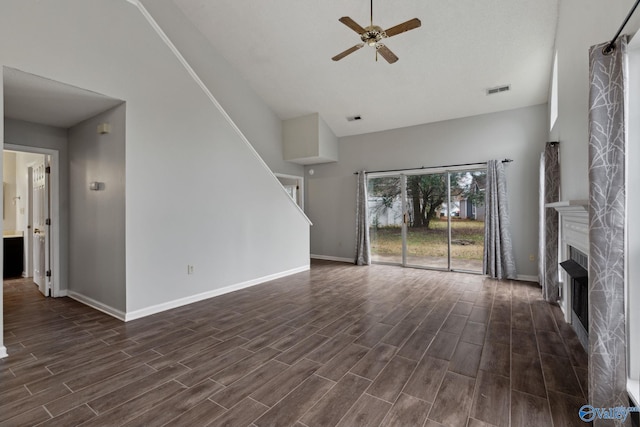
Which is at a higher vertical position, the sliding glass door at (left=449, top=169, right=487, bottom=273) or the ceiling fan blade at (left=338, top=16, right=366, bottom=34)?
the ceiling fan blade at (left=338, top=16, right=366, bottom=34)

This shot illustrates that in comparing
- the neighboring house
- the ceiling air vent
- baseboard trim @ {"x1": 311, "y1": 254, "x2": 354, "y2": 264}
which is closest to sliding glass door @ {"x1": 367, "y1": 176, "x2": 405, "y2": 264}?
baseboard trim @ {"x1": 311, "y1": 254, "x2": 354, "y2": 264}

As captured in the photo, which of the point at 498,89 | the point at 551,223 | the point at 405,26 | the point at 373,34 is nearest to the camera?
the point at 405,26

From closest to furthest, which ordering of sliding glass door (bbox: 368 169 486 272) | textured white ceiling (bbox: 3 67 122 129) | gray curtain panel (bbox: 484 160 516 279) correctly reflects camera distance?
textured white ceiling (bbox: 3 67 122 129)
gray curtain panel (bbox: 484 160 516 279)
sliding glass door (bbox: 368 169 486 272)

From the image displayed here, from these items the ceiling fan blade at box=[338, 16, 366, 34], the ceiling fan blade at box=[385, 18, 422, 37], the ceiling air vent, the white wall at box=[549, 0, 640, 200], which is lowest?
the white wall at box=[549, 0, 640, 200]

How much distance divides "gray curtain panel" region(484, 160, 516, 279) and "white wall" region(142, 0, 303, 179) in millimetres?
4618

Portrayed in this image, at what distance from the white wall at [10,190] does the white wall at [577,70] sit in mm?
9459

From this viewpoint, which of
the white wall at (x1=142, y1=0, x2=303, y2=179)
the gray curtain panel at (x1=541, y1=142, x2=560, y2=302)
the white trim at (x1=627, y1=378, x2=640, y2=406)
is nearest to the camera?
the white trim at (x1=627, y1=378, x2=640, y2=406)

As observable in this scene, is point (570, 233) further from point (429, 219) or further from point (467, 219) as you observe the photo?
point (429, 219)

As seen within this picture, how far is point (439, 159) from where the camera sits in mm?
6375

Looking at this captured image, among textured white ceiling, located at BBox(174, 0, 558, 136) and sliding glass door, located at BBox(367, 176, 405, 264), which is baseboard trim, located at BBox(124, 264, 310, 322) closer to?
sliding glass door, located at BBox(367, 176, 405, 264)

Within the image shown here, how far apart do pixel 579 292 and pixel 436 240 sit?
354 centimetres

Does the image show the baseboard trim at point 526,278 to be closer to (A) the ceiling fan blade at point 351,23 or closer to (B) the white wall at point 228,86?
(A) the ceiling fan blade at point 351,23

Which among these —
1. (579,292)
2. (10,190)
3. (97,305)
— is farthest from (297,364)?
(10,190)

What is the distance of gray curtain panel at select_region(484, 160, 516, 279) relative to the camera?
556 centimetres
